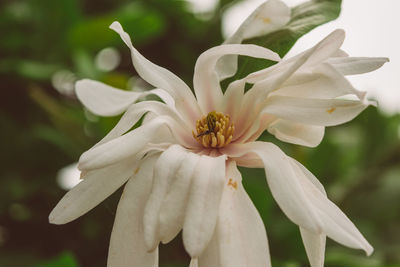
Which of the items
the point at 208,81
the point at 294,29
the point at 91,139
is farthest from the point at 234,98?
the point at 91,139

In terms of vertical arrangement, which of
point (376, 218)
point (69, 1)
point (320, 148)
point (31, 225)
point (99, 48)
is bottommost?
point (376, 218)

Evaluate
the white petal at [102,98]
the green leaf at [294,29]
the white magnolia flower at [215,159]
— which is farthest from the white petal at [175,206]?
the green leaf at [294,29]

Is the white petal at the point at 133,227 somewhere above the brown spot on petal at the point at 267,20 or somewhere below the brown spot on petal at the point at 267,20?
below

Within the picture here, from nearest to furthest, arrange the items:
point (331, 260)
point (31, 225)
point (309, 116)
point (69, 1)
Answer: point (309, 116)
point (331, 260)
point (31, 225)
point (69, 1)

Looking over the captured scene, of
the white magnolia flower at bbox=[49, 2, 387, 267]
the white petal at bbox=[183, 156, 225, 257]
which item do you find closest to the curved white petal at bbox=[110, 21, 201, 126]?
the white magnolia flower at bbox=[49, 2, 387, 267]

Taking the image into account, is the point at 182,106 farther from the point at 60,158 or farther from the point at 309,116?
the point at 60,158

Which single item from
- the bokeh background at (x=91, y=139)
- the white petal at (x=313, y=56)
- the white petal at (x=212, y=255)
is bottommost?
the bokeh background at (x=91, y=139)

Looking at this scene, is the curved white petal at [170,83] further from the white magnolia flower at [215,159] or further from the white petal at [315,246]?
the white petal at [315,246]

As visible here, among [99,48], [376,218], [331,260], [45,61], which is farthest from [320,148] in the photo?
[45,61]
